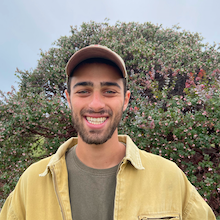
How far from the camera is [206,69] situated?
6562 millimetres

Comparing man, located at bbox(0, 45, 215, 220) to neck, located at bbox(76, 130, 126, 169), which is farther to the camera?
neck, located at bbox(76, 130, 126, 169)

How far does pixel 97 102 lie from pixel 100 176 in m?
0.74

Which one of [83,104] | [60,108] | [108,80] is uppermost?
[60,108]

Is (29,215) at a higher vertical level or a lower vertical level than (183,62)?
lower

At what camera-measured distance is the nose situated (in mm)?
1764

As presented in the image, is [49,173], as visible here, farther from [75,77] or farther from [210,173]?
[210,173]

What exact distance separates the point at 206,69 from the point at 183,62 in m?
0.88

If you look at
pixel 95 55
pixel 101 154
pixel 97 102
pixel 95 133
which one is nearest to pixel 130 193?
pixel 101 154

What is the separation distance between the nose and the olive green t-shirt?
63 centimetres

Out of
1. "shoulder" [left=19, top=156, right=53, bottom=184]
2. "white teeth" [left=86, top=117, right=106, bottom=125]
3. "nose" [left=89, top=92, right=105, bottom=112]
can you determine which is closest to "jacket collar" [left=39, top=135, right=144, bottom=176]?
"shoulder" [left=19, top=156, right=53, bottom=184]

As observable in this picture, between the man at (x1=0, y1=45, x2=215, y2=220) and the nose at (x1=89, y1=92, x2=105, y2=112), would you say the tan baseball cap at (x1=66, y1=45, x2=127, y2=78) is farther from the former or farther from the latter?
the nose at (x1=89, y1=92, x2=105, y2=112)

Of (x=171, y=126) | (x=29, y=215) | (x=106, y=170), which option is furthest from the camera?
(x=171, y=126)

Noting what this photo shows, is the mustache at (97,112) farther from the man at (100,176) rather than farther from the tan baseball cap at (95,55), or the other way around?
the tan baseball cap at (95,55)

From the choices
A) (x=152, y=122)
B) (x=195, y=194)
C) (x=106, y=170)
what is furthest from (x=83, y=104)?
(x=152, y=122)
